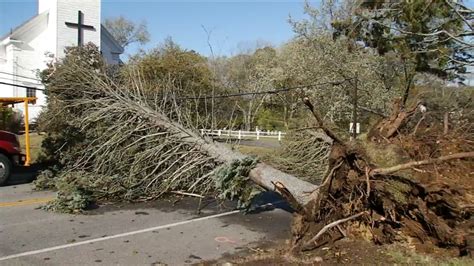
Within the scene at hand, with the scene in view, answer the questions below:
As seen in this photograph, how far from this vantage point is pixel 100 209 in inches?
356

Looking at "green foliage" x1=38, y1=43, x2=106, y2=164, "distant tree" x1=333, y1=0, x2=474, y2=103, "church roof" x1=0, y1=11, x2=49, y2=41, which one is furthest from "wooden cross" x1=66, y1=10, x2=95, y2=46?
"green foliage" x1=38, y1=43, x2=106, y2=164

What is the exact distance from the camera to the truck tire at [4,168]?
11.8 meters

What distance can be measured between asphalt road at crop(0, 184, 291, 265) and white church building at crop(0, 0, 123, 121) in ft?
79.4

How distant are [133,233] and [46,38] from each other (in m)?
31.8

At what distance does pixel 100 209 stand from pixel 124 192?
0.90 meters

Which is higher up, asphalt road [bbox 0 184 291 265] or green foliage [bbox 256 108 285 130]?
green foliage [bbox 256 108 285 130]

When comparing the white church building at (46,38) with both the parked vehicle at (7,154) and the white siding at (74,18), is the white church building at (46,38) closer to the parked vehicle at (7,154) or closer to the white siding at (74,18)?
the white siding at (74,18)

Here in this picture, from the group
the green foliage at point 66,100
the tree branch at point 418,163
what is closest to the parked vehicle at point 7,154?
the green foliage at point 66,100

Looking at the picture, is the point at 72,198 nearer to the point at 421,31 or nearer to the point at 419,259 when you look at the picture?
the point at 419,259

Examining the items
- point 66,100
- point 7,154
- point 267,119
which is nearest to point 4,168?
point 7,154

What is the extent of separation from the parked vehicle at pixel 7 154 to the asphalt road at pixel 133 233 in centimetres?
197

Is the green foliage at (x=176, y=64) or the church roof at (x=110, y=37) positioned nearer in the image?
the green foliage at (x=176, y=64)

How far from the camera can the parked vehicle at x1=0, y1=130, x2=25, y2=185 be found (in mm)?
11828

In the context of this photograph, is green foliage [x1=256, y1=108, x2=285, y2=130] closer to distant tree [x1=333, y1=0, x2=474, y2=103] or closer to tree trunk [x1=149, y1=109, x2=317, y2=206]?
distant tree [x1=333, y1=0, x2=474, y2=103]
